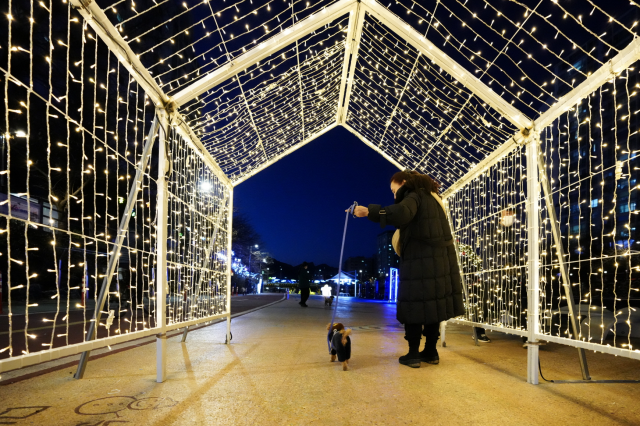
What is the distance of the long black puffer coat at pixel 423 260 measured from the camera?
330 cm

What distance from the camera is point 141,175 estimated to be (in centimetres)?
315

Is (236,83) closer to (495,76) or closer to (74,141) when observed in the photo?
(495,76)

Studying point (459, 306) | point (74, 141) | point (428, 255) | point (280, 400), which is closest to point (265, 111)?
point (428, 255)

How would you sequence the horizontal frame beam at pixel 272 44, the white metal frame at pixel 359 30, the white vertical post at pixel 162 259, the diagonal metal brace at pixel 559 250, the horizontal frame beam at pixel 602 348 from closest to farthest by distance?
the horizontal frame beam at pixel 602 348 → the white metal frame at pixel 359 30 → the white vertical post at pixel 162 259 → the diagonal metal brace at pixel 559 250 → the horizontal frame beam at pixel 272 44

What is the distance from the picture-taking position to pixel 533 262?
10.1 ft

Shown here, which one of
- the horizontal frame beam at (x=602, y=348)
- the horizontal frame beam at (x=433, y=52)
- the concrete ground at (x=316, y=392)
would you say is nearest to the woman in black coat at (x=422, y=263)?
the concrete ground at (x=316, y=392)

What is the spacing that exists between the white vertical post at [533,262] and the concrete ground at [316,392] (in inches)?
7.3

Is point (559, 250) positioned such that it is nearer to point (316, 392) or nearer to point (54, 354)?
point (316, 392)

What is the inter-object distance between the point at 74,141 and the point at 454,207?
1392 cm

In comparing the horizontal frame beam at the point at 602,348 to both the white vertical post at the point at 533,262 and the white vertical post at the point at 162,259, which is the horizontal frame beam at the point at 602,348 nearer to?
the white vertical post at the point at 533,262

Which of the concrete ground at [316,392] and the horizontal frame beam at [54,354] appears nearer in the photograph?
the horizontal frame beam at [54,354]

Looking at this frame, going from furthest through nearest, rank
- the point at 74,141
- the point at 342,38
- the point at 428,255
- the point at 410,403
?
the point at 74,141 < the point at 342,38 < the point at 428,255 < the point at 410,403

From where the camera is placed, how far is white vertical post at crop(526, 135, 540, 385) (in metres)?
2.96

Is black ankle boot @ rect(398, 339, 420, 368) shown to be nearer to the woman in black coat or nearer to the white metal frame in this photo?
the woman in black coat
